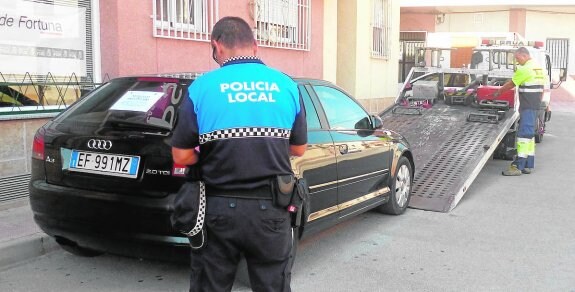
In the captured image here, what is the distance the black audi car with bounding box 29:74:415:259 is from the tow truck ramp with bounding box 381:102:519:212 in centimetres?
228

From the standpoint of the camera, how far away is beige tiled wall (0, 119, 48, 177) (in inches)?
230

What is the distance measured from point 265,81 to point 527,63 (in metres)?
7.08

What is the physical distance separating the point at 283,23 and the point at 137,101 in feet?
22.1

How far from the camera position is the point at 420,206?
6.43 m

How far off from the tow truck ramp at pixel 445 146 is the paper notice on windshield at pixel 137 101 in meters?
3.59

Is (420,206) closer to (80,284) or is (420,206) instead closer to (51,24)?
(80,284)

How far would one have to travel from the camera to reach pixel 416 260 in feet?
15.4

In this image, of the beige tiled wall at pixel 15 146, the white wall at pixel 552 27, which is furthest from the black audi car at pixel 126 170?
the white wall at pixel 552 27

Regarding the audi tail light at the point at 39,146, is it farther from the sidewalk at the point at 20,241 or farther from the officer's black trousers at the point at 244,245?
the officer's black trousers at the point at 244,245

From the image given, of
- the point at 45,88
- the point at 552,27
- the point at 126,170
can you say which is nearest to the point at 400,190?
the point at 126,170

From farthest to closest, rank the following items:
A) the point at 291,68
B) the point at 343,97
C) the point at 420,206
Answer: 1. the point at 291,68
2. the point at 420,206
3. the point at 343,97

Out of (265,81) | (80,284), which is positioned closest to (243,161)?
(265,81)

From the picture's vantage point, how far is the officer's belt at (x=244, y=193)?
7.96 feet

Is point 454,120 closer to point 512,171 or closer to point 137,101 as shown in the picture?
point 512,171
